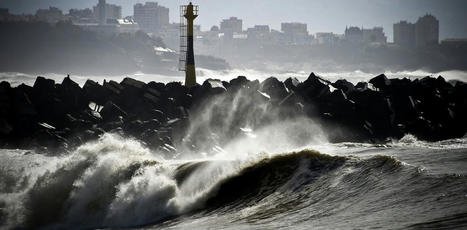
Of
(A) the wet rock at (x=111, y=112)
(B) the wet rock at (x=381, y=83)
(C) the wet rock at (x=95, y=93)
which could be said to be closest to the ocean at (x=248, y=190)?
(A) the wet rock at (x=111, y=112)

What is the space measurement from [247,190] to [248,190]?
0.03 metres

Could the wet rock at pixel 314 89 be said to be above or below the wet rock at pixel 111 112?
above

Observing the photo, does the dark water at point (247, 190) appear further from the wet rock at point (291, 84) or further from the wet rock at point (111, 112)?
the wet rock at point (291, 84)

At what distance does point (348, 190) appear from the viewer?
41.3 feet

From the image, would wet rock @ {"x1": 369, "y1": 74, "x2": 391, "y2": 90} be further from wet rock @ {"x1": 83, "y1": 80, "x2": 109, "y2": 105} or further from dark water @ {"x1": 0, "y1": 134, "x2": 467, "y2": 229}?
dark water @ {"x1": 0, "y1": 134, "x2": 467, "y2": 229}

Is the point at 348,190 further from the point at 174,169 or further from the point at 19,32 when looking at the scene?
the point at 19,32

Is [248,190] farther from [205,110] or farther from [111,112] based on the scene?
[111,112]

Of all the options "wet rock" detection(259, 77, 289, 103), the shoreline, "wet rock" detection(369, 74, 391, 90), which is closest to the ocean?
the shoreline

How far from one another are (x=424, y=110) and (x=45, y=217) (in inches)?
839

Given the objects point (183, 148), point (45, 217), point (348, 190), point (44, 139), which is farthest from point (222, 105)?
point (348, 190)

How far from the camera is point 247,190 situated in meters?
14.9

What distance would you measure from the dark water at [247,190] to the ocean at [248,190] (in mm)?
25

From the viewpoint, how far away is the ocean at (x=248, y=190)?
10.9 metres

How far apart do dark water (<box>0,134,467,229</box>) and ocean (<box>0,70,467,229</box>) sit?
0.02 metres
